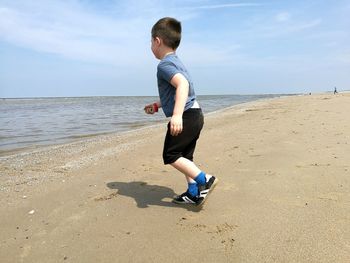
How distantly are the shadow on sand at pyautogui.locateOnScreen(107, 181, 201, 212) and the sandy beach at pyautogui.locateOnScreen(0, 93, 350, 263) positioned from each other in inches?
0.4

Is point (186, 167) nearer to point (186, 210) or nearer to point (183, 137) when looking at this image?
point (183, 137)

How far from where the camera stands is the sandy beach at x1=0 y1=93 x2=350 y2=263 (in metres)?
2.55

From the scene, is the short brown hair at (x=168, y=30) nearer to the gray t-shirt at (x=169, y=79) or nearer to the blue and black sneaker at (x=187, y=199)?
the gray t-shirt at (x=169, y=79)

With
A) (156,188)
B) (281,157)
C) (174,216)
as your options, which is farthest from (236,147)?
(174,216)

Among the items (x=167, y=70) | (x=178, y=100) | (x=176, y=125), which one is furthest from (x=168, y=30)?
(x=176, y=125)

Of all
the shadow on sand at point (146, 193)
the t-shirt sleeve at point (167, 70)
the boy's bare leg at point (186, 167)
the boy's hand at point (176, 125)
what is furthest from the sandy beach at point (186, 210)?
the t-shirt sleeve at point (167, 70)

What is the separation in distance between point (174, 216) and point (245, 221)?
0.59m

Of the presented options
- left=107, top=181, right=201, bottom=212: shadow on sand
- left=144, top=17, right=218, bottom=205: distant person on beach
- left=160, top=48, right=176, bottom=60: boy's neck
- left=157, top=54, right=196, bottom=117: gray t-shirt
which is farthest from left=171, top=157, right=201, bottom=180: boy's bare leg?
left=160, top=48, right=176, bottom=60: boy's neck

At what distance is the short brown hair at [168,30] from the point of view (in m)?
3.43

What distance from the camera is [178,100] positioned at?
3.20 meters

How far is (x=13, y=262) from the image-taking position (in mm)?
2619

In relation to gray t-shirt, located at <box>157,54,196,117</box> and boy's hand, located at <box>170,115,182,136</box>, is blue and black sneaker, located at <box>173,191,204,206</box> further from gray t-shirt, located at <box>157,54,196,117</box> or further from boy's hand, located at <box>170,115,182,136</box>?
gray t-shirt, located at <box>157,54,196,117</box>

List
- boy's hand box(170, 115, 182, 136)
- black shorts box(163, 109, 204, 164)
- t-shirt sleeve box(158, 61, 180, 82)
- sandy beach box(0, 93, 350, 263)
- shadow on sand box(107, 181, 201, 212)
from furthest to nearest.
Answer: shadow on sand box(107, 181, 201, 212)
black shorts box(163, 109, 204, 164)
t-shirt sleeve box(158, 61, 180, 82)
boy's hand box(170, 115, 182, 136)
sandy beach box(0, 93, 350, 263)

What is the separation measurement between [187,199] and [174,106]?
0.84 m
